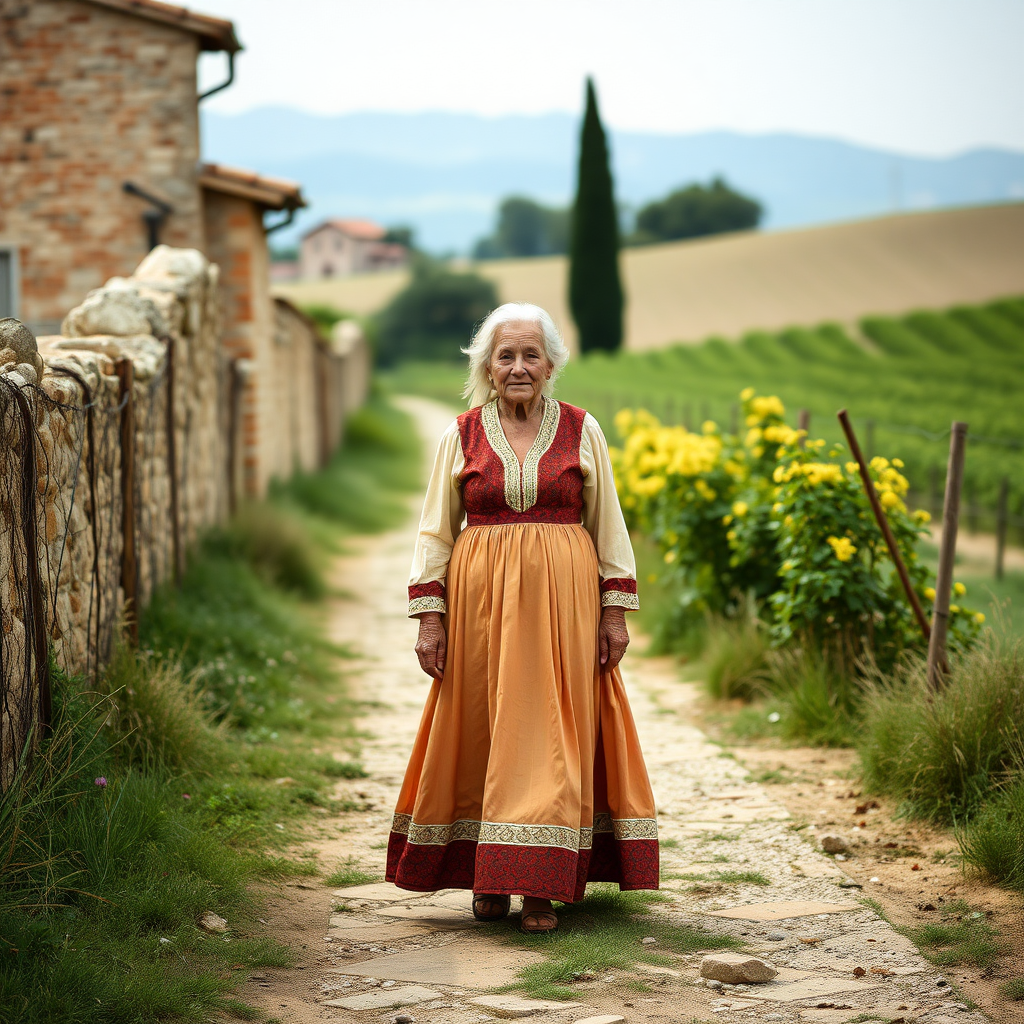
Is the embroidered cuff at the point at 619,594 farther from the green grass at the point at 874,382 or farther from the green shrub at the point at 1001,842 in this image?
the green grass at the point at 874,382

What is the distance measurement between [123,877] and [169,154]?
886 centimetres

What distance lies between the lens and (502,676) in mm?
3637

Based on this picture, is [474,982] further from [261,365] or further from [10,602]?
[261,365]

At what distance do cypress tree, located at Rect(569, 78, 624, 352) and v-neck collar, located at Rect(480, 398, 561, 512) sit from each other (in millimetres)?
34907

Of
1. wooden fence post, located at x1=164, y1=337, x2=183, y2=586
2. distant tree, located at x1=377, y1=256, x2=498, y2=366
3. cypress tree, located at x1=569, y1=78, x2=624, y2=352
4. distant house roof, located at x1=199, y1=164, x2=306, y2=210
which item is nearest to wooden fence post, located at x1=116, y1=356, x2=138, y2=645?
wooden fence post, located at x1=164, y1=337, x2=183, y2=586

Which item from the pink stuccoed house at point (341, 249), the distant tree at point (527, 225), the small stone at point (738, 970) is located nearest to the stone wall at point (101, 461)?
the small stone at point (738, 970)

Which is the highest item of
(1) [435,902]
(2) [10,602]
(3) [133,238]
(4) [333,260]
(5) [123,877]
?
(4) [333,260]

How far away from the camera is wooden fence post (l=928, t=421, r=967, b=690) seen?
483 centimetres

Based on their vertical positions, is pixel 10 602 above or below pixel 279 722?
above

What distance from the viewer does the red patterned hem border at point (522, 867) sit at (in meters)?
3.51

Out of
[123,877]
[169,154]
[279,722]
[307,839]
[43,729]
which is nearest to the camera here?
[123,877]

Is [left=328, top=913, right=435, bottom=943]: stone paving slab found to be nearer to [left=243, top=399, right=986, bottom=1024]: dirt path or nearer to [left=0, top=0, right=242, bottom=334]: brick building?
[left=243, top=399, right=986, bottom=1024]: dirt path

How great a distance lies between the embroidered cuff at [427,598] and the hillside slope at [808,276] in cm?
4758

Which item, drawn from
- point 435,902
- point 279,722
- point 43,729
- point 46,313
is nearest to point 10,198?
point 46,313
